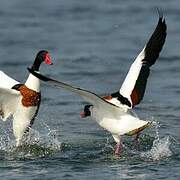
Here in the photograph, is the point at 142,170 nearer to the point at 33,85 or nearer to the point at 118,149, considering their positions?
the point at 118,149

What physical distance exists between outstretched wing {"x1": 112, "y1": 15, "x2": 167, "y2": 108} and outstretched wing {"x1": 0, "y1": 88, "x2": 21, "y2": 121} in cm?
126

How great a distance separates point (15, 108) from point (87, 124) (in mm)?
1985

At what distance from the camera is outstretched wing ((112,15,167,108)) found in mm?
11859

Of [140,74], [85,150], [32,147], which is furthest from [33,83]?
[140,74]

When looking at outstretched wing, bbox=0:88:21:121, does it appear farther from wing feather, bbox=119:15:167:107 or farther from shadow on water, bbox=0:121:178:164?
wing feather, bbox=119:15:167:107

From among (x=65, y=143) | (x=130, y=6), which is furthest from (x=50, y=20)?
(x=65, y=143)

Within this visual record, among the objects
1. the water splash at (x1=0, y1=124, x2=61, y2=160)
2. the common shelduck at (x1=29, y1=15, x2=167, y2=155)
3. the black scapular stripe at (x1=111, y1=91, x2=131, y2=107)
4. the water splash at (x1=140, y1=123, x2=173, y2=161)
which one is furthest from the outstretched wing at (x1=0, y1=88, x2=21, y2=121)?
the water splash at (x1=140, y1=123, x2=173, y2=161)

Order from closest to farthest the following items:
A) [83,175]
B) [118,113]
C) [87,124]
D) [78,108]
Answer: [83,175]
[118,113]
[87,124]
[78,108]

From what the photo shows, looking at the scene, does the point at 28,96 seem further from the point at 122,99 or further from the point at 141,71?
the point at 141,71

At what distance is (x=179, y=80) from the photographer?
1711 cm

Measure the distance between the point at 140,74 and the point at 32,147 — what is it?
5.64 ft

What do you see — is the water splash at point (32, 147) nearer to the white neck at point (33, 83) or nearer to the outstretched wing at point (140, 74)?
the white neck at point (33, 83)

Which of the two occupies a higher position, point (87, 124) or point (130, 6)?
point (130, 6)

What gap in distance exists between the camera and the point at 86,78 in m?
17.5
